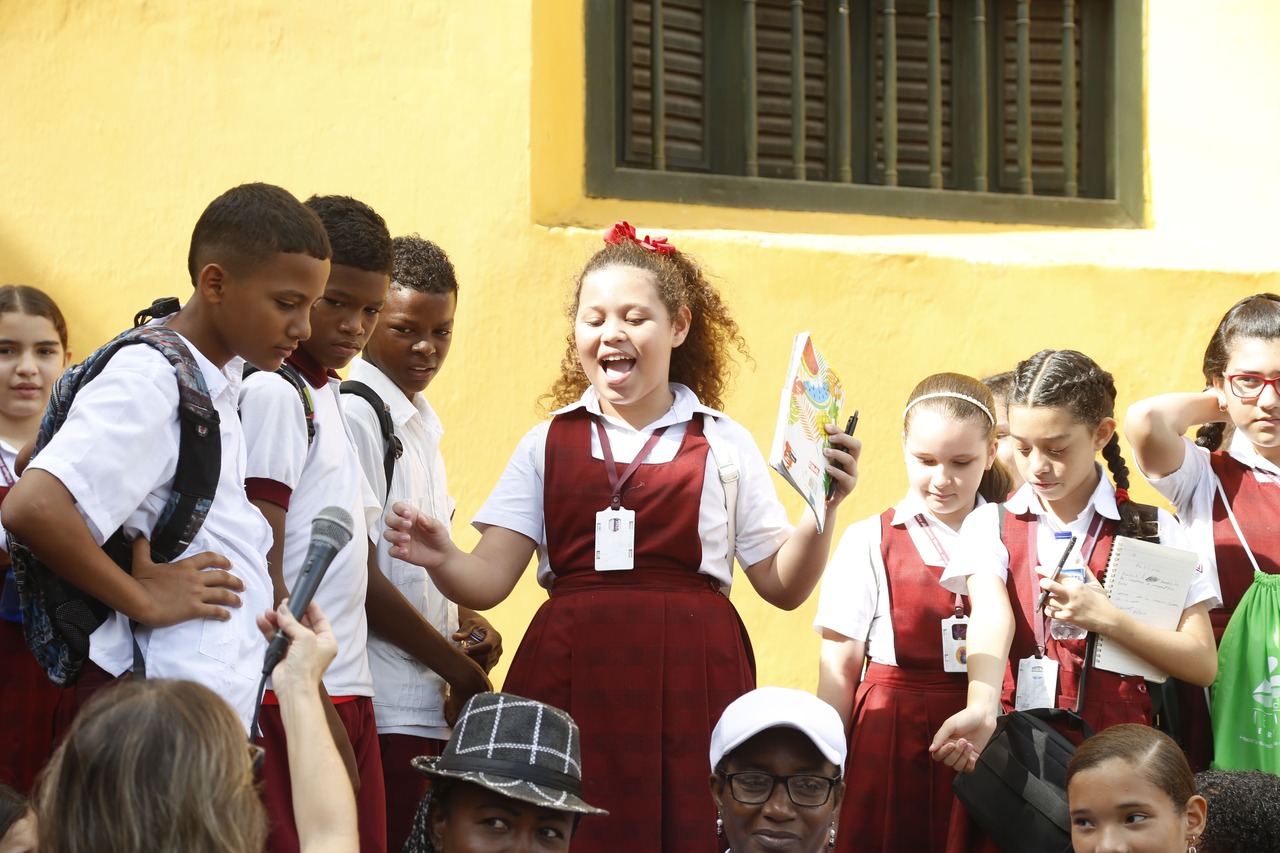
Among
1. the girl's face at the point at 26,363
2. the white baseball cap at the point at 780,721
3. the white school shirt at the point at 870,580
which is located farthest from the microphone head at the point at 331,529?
the girl's face at the point at 26,363

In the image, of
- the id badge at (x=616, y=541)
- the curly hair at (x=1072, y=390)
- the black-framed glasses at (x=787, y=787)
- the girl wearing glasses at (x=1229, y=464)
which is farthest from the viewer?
the girl wearing glasses at (x=1229, y=464)

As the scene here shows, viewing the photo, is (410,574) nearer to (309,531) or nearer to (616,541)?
(616,541)

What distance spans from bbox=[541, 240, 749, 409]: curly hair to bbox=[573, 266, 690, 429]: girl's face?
1.9 inches

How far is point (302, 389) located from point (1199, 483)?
7.71 feet

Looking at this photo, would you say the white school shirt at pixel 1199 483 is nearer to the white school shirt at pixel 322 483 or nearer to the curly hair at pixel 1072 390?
the curly hair at pixel 1072 390

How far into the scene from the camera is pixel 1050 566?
3.82 meters

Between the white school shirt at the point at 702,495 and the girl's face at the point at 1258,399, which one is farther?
the girl's face at the point at 1258,399

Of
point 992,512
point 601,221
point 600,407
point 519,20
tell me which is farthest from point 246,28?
point 992,512

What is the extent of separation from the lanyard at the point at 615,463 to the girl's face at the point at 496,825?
3.37 feet

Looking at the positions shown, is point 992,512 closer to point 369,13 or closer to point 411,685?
point 411,685

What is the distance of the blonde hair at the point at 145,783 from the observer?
1.93m

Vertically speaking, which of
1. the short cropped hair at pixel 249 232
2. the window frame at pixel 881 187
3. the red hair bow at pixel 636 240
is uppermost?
the window frame at pixel 881 187

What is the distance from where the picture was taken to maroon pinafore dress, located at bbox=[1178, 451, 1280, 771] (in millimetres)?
3922

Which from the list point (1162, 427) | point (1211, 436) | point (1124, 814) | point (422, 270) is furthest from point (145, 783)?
point (1211, 436)
